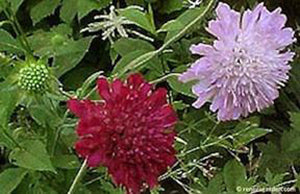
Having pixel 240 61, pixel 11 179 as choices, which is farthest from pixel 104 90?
pixel 11 179

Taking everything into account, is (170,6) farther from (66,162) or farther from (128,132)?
(128,132)

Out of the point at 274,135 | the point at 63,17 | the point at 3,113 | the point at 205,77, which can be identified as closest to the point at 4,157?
the point at 63,17

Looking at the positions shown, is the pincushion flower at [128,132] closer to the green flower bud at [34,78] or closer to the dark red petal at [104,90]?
the dark red petal at [104,90]

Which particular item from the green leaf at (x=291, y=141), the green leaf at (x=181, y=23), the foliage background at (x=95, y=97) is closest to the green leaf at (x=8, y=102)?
the foliage background at (x=95, y=97)

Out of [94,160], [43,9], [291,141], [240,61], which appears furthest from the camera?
[43,9]

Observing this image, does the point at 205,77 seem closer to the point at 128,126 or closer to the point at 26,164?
the point at 128,126

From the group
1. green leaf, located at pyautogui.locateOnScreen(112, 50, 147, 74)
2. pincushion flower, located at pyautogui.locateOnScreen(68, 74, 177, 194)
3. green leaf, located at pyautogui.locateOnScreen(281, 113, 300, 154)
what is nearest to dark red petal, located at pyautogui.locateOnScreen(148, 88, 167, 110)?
pincushion flower, located at pyautogui.locateOnScreen(68, 74, 177, 194)
